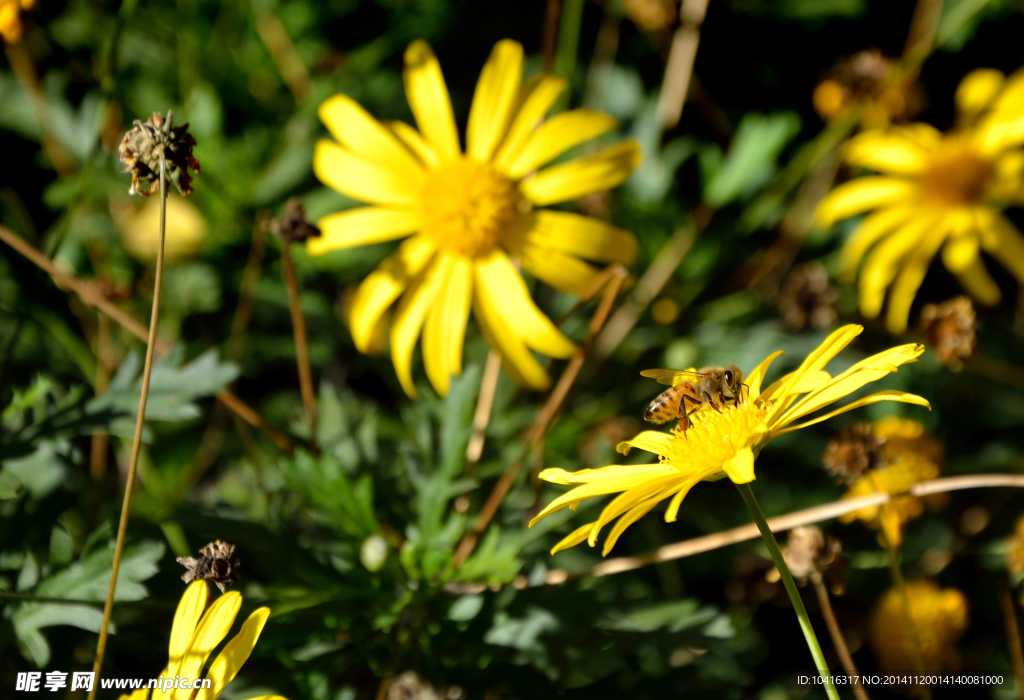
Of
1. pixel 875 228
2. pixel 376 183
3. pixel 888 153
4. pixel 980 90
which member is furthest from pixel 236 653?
pixel 980 90

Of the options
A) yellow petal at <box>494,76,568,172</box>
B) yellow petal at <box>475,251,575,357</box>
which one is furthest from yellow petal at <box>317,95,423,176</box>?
yellow petal at <box>475,251,575,357</box>

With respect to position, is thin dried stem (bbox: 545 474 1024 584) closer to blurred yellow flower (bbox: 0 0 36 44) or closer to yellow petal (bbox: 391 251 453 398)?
Answer: yellow petal (bbox: 391 251 453 398)

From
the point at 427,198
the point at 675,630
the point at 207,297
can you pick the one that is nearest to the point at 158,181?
the point at 427,198

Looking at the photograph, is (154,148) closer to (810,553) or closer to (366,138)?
(366,138)

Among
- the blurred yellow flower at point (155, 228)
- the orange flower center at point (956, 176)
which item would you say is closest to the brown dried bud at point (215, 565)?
the blurred yellow flower at point (155, 228)

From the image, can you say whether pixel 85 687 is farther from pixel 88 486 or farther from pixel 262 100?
pixel 262 100

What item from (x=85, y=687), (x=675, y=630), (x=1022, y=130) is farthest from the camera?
(x=1022, y=130)

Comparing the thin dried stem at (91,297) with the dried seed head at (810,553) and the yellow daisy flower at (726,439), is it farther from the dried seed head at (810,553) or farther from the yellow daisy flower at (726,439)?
the dried seed head at (810,553)
